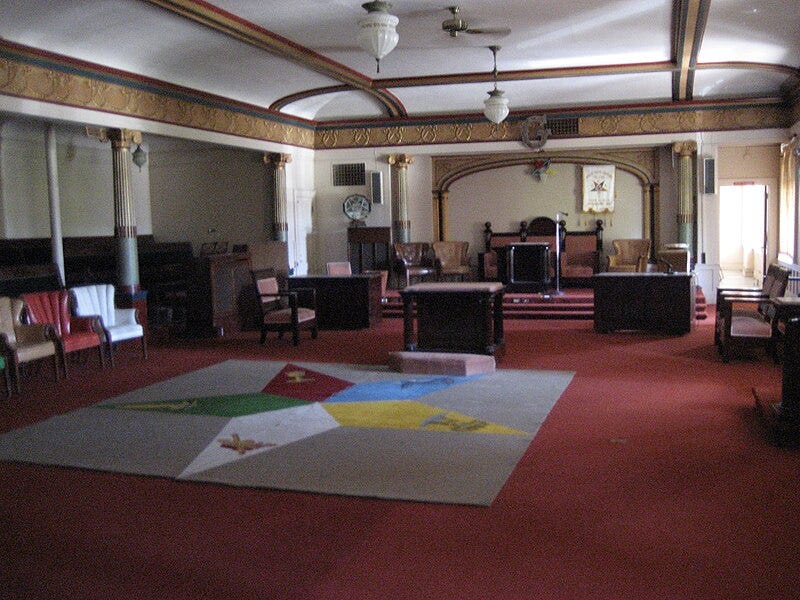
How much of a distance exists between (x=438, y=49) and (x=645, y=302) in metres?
4.07

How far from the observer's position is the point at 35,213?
43.2 ft

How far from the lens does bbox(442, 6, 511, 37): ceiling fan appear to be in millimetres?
8378

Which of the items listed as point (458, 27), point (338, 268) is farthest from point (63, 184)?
point (458, 27)

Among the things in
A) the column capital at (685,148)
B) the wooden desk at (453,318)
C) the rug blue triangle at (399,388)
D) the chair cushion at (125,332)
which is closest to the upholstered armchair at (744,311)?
the wooden desk at (453,318)

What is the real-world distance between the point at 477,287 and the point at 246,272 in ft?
15.1

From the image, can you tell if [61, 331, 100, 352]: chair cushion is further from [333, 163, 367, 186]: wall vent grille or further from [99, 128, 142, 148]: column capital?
[333, 163, 367, 186]: wall vent grille

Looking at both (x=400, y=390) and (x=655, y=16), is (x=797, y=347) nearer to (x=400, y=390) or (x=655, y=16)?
(x=400, y=390)

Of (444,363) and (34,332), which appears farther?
(34,332)

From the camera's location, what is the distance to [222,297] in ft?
36.6

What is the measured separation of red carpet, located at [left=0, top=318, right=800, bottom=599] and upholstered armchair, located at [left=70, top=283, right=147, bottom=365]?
12.2 feet

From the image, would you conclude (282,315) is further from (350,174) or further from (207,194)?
(207,194)

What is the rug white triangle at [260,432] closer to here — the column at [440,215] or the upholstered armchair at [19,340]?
the upholstered armchair at [19,340]

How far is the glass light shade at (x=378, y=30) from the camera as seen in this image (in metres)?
6.57

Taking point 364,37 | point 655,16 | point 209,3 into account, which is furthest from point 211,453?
point 655,16
